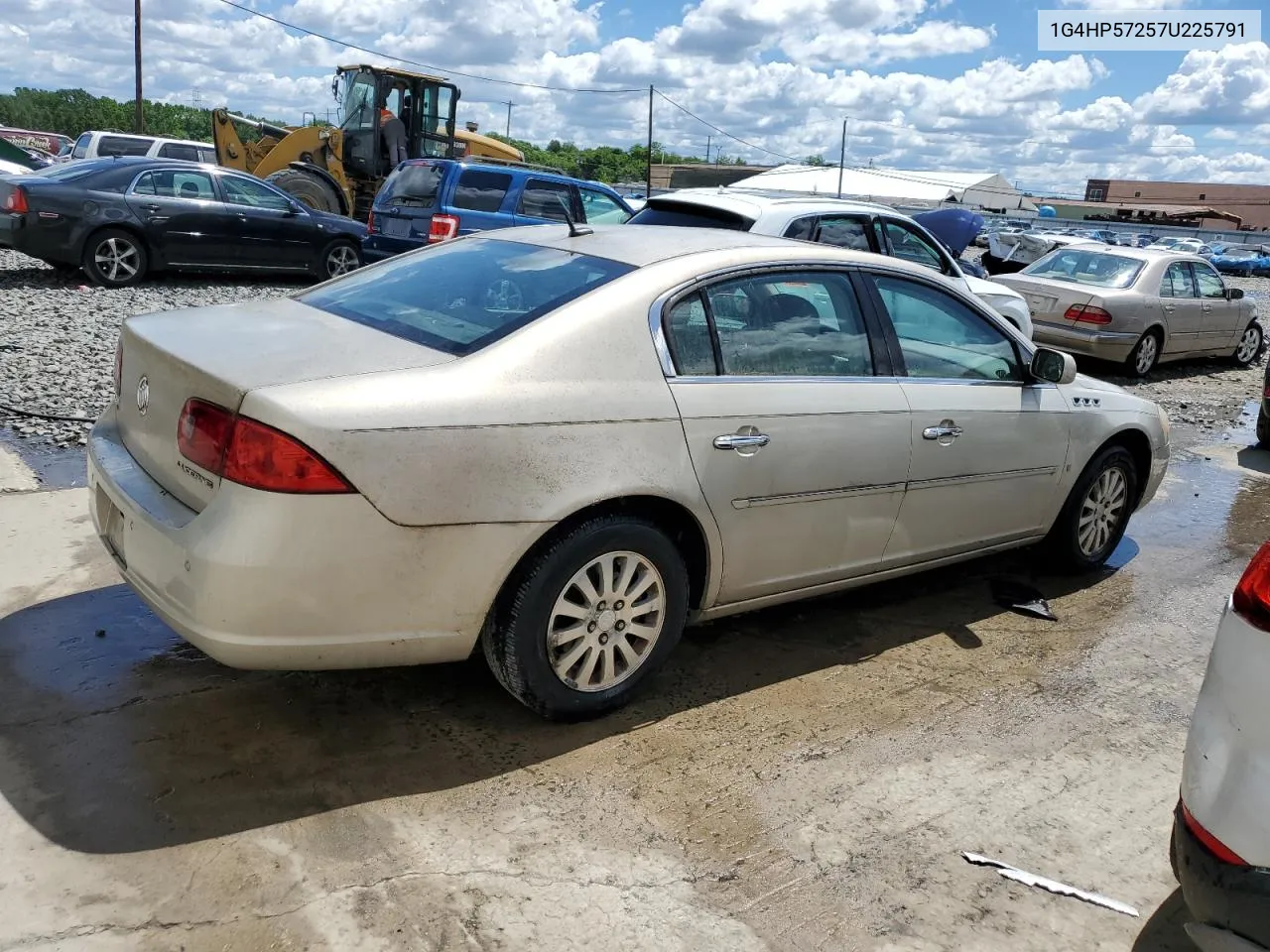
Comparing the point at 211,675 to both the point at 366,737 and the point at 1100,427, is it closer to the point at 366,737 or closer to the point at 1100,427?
the point at 366,737

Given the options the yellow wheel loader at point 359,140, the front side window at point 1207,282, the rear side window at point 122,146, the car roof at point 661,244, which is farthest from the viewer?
the rear side window at point 122,146

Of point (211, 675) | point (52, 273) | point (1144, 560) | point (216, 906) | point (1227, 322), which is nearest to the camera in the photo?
point (216, 906)

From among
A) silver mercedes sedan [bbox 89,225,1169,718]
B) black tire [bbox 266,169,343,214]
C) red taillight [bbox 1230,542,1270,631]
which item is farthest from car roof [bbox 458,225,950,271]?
black tire [bbox 266,169,343,214]

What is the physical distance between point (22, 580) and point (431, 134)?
55.4ft

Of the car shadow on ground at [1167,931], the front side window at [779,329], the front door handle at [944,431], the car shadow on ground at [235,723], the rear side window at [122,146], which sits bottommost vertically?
the car shadow on ground at [1167,931]

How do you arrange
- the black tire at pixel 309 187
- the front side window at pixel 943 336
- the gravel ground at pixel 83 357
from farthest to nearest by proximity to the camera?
the black tire at pixel 309 187 → the gravel ground at pixel 83 357 → the front side window at pixel 943 336

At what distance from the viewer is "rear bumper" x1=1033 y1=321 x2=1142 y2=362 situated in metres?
11.6

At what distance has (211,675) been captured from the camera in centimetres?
364

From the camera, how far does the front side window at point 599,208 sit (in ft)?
42.6

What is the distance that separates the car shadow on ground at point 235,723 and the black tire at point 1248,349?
12.3 meters

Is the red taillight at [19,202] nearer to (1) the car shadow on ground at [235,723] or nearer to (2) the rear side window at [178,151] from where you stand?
(1) the car shadow on ground at [235,723]

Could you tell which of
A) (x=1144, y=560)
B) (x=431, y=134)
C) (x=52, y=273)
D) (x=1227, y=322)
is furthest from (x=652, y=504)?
(x=431, y=134)

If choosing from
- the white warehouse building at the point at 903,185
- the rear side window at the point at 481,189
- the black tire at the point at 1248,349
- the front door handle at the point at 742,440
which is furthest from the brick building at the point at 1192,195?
the front door handle at the point at 742,440

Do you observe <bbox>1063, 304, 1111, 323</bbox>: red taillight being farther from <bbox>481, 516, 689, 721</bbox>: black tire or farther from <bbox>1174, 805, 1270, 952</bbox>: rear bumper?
<bbox>1174, 805, 1270, 952</bbox>: rear bumper
